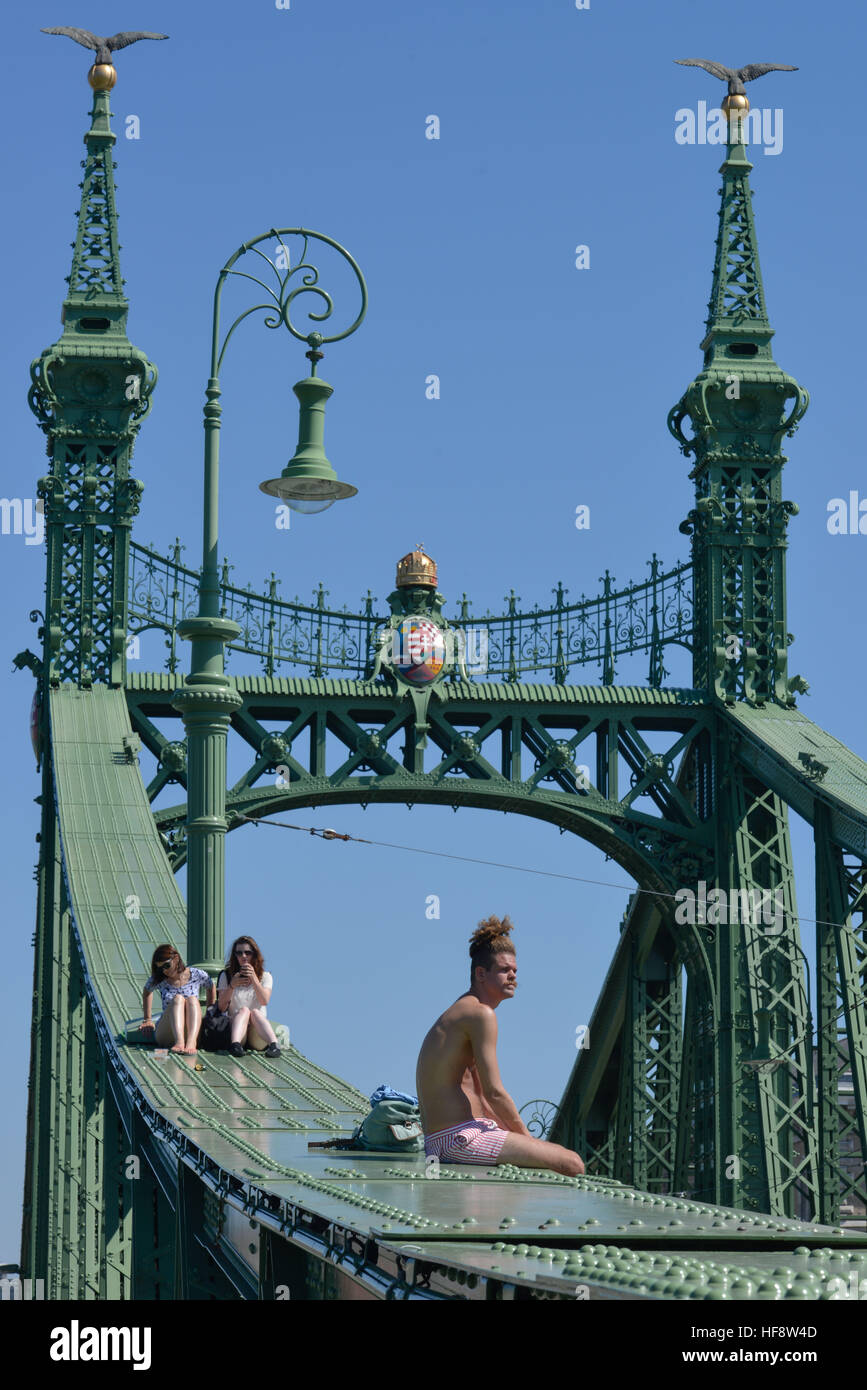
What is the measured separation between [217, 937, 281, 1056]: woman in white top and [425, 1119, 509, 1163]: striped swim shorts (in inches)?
281

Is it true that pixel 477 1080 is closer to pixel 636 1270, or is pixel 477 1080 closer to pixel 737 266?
pixel 636 1270

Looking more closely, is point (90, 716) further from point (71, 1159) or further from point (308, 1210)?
point (308, 1210)

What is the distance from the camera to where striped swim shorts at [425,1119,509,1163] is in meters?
13.0

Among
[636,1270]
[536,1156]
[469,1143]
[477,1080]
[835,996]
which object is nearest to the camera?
[636,1270]

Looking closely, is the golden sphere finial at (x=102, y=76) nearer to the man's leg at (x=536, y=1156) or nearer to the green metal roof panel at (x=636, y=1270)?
the man's leg at (x=536, y=1156)

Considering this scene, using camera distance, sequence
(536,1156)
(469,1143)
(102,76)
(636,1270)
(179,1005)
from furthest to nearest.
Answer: (102,76), (179,1005), (469,1143), (536,1156), (636,1270)

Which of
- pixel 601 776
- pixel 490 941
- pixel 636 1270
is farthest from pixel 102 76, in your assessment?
pixel 636 1270

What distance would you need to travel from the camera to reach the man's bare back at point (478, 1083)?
1289cm

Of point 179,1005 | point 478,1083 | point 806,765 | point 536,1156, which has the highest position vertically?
point 806,765

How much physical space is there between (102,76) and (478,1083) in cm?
2595

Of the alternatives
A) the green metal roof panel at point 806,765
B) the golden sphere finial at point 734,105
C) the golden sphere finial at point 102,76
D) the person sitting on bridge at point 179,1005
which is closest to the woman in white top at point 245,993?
the person sitting on bridge at point 179,1005

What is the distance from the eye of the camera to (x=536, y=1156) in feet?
42.1
